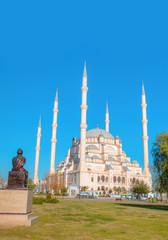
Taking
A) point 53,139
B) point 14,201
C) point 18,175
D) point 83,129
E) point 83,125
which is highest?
point 83,125

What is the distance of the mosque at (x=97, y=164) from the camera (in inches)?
2112

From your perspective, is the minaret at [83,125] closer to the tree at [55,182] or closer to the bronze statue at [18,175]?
the tree at [55,182]

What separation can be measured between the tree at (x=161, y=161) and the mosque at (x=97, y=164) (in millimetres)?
29087

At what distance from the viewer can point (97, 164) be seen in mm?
62250

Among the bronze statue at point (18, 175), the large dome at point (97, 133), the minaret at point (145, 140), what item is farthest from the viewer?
the large dome at point (97, 133)

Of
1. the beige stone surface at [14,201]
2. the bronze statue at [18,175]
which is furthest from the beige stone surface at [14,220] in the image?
the bronze statue at [18,175]

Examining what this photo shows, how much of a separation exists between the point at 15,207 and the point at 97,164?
54.4 meters

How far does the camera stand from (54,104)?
69.8m

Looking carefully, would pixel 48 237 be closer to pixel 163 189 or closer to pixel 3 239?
pixel 3 239

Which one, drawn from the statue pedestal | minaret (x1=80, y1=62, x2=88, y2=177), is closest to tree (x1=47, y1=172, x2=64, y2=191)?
minaret (x1=80, y1=62, x2=88, y2=177)

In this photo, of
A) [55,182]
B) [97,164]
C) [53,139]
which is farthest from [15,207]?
[53,139]

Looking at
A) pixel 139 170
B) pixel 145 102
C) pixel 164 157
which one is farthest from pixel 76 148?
pixel 164 157

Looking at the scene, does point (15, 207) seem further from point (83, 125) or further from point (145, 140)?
point (145, 140)

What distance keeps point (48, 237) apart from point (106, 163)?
191ft
